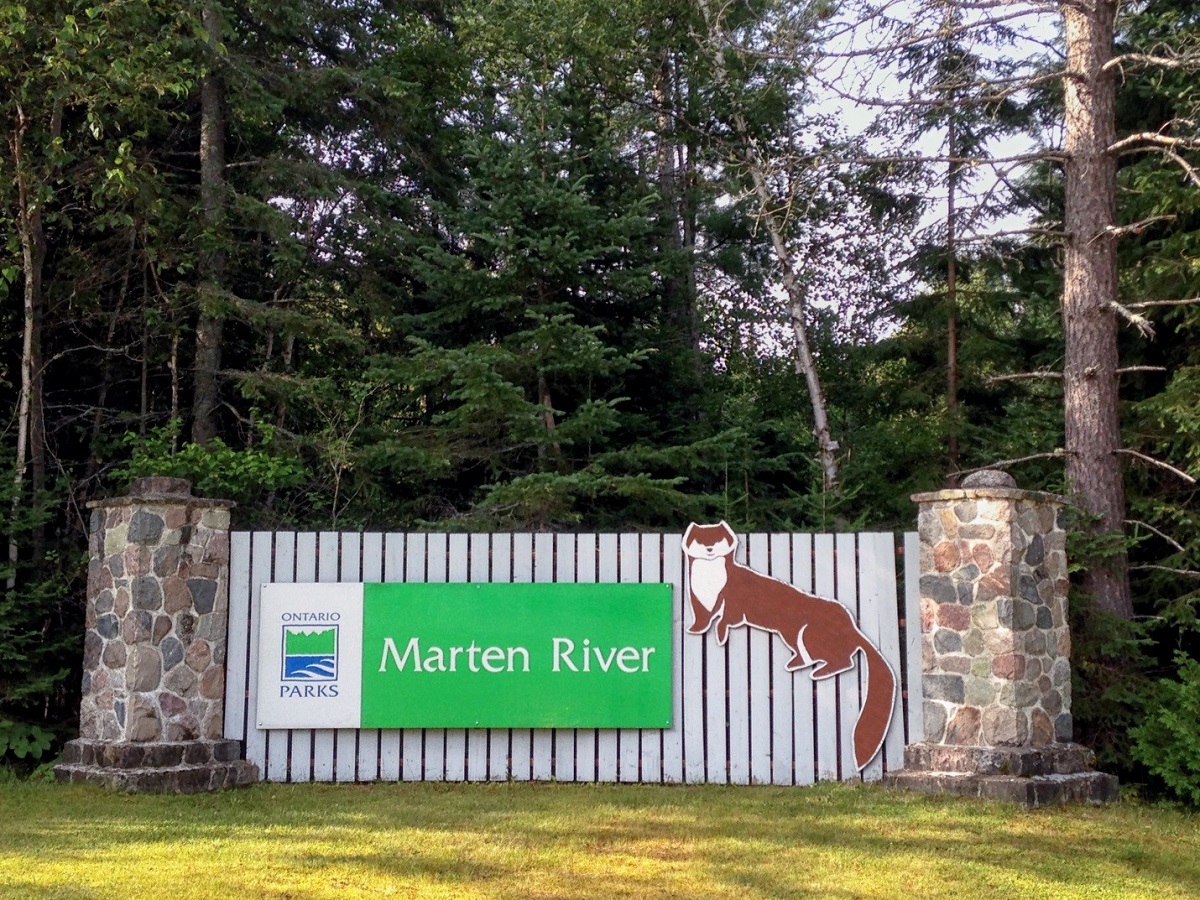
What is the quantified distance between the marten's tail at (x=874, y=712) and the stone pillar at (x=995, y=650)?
0.24 m

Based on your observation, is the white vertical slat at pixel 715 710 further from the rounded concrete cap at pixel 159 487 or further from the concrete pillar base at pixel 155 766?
the rounded concrete cap at pixel 159 487

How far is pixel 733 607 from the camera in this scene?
26.0 ft

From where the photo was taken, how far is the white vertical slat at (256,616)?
781 cm

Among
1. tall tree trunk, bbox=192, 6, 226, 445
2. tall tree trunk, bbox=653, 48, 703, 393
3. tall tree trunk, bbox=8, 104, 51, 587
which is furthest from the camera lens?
tall tree trunk, bbox=653, 48, 703, 393

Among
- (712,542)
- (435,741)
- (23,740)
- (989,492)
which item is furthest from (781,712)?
→ (23,740)

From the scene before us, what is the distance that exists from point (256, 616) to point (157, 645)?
0.68m

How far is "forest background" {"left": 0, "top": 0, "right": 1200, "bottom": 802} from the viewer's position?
9430mm

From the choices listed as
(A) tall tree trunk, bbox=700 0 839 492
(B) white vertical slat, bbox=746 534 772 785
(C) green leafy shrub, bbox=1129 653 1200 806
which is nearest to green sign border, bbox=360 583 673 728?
(B) white vertical slat, bbox=746 534 772 785

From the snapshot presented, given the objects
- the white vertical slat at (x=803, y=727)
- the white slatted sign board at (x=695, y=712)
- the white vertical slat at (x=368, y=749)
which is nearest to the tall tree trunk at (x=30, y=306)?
the white slatted sign board at (x=695, y=712)

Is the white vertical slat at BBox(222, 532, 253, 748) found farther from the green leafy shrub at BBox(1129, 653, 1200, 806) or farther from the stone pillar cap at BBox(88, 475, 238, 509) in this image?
the green leafy shrub at BBox(1129, 653, 1200, 806)

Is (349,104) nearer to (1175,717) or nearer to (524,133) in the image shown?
(524,133)

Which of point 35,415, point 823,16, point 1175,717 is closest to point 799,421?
point 823,16

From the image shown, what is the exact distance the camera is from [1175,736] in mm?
7805

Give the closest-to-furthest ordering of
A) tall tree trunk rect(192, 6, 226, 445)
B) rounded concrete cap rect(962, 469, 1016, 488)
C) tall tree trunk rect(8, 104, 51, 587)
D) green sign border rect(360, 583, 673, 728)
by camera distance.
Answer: rounded concrete cap rect(962, 469, 1016, 488)
green sign border rect(360, 583, 673, 728)
tall tree trunk rect(8, 104, 51, 587)
tall tree trunk rect(192, 6, 226, 445)
